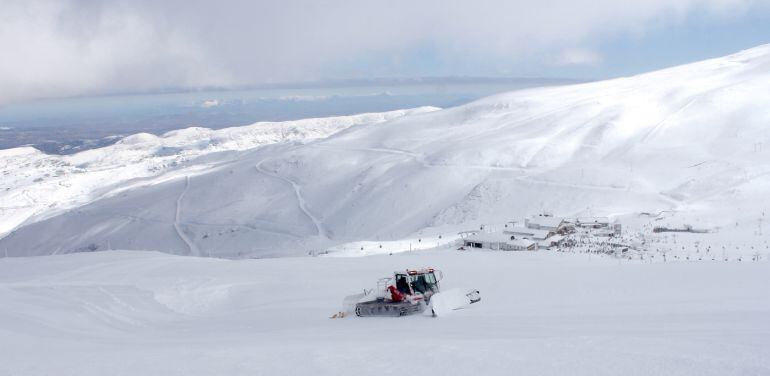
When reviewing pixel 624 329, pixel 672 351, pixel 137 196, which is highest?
pixel 672 351

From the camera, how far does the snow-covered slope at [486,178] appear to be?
4647cm

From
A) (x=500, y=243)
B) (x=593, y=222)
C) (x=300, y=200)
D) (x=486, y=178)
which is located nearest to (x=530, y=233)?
(x=500, y=243)

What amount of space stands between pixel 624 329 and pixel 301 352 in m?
4.80

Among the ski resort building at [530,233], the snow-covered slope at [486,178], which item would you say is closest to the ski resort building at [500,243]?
the ski resort building at [530,233]

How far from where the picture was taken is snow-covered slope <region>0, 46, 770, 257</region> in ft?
152

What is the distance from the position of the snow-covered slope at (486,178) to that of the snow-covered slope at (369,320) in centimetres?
2056

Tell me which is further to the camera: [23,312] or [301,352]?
[23,312]

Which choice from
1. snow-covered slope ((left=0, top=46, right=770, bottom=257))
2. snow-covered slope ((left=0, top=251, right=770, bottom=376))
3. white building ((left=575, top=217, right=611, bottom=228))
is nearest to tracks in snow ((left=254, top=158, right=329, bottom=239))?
snow-covered slope ((left=0, top=46, right=770, bottom=257))

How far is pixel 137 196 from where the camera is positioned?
80062 millimetres

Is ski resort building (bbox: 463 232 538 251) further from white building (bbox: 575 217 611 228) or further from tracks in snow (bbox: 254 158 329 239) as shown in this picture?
tracks in snow (bbox: 254 158 329 239)

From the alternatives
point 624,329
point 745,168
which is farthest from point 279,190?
point 624,329

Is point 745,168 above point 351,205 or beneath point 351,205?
above

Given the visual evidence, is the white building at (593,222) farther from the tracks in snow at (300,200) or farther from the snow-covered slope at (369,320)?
the tracks in snow at (300,200)

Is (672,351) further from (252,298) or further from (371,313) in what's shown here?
→ (252,298)
